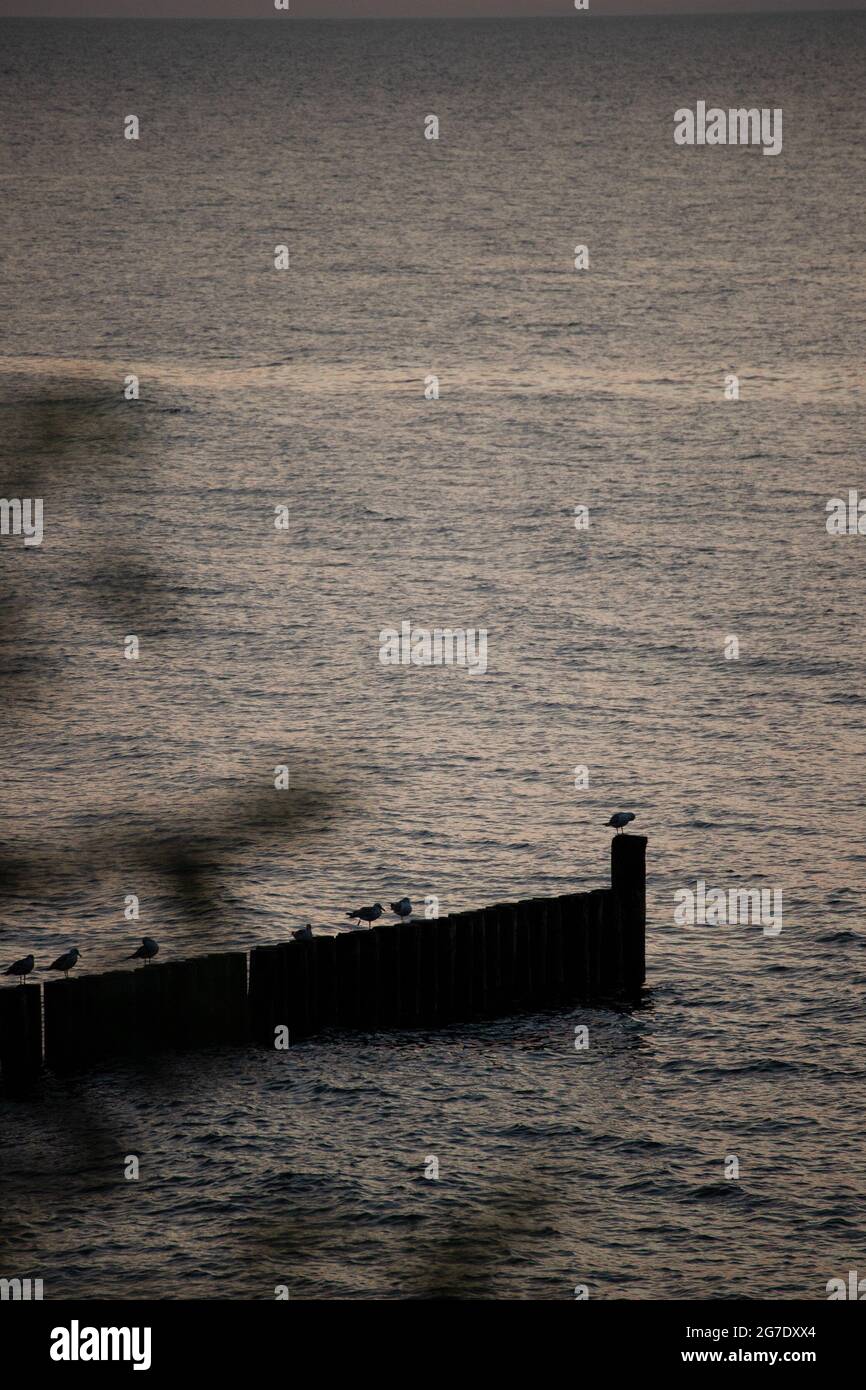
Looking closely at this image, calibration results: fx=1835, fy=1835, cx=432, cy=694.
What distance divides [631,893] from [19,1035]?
18199mm

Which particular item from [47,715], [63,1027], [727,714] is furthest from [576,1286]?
[727,714]

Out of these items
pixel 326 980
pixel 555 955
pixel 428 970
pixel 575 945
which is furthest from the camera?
pixel 575 945

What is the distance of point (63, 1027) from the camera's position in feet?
140

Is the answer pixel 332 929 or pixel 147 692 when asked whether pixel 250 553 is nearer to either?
pixel 147 692

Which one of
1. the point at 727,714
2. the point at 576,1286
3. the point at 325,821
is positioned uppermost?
the point at 727,714

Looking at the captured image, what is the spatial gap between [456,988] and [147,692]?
4955 cm

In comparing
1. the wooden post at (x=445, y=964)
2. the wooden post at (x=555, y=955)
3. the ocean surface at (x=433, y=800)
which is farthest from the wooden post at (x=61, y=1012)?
the wooden post at (x=555, y=955)

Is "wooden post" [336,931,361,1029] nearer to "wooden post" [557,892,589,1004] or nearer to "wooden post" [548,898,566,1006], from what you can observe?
"wooden post" [548,898,566,1006]

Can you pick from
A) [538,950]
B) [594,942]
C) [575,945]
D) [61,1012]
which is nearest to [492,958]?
[538,950]

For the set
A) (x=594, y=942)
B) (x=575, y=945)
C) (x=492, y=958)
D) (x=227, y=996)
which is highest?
(x=594, y=942)

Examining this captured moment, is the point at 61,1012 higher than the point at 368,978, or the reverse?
the point at 368,978

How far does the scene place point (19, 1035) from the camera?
42.4 m

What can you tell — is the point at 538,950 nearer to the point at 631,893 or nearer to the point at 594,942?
the point at 594,942
